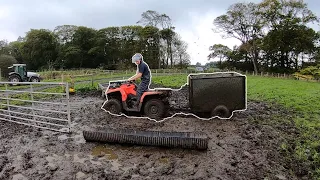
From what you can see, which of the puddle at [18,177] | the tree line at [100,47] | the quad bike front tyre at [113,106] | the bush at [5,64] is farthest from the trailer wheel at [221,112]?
the bush at [5,64]

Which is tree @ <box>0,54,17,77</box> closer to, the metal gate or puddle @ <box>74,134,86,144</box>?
the metal gate

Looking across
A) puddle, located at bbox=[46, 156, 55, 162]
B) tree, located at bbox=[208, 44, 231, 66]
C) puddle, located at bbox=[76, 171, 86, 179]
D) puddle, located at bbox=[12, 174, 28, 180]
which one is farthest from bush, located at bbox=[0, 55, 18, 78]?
puddle, located at bbox=[76, 171, 86, 179]

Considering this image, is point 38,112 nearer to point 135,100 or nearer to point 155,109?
point 135,100

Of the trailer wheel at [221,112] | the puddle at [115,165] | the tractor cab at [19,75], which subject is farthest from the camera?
the tractor cab at [19,75]

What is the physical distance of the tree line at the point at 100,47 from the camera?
30.9 metres

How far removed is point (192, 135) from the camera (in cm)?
483

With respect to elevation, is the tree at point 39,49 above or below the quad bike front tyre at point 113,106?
above

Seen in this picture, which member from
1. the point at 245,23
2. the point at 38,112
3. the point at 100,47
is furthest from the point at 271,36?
the point at 38,112

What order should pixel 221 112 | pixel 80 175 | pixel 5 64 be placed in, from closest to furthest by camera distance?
pixel 80 175 < pixel 221 112 < pixel 5 64

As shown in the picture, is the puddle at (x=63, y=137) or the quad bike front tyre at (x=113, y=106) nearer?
the puddle at (x=63, y=137)

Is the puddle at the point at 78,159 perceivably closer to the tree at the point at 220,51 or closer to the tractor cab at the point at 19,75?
the tractor cab at the point at 19,75

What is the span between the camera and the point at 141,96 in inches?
263

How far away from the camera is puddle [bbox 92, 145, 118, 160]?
14.9 ft

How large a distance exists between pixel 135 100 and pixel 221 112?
7.07 feet
